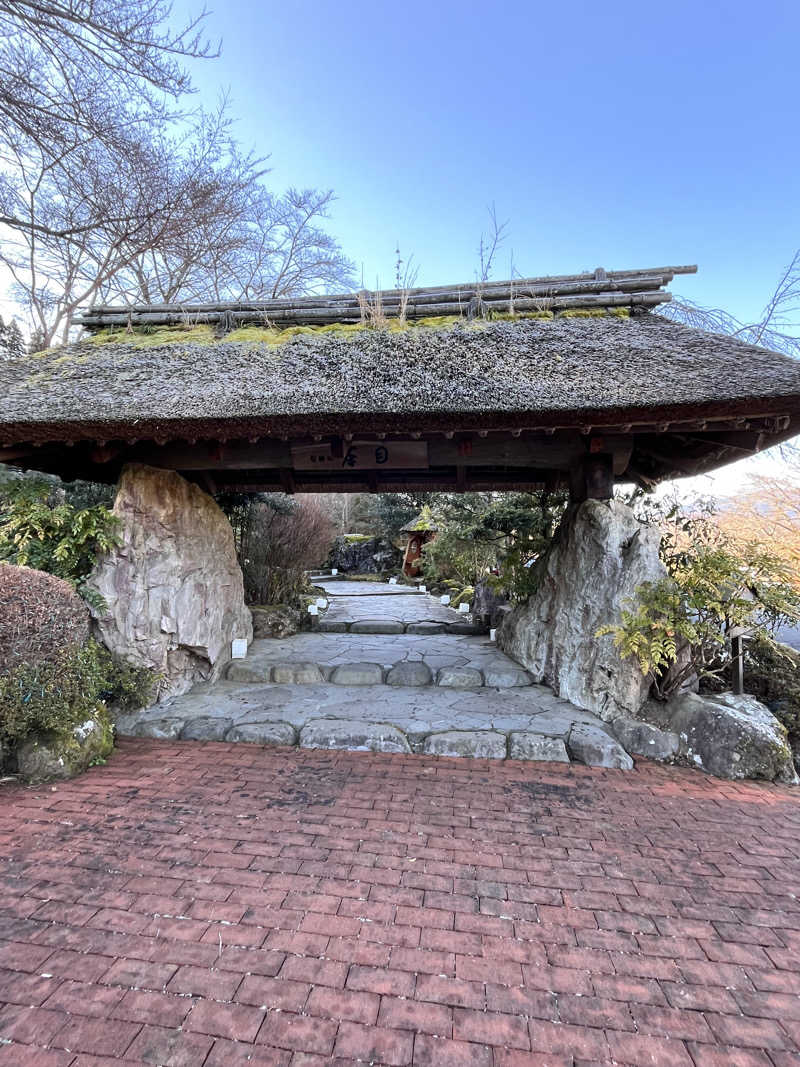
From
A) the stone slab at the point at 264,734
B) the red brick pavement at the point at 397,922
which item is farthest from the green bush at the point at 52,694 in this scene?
the stone slab at the point at 264,734

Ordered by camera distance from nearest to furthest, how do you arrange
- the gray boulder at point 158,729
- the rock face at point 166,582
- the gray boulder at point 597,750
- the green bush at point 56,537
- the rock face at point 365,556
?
the gray boulder at point 597,750
the gray boulder at point 158,729
the green bush at point 56,537
the rock face at point 166,582
the rock face at point 365,556

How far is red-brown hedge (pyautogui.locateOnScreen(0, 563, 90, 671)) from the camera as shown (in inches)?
126

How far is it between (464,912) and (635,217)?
32.5 feet

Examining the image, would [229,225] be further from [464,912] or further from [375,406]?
[464,912]

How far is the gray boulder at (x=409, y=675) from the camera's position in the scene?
509 centimetres

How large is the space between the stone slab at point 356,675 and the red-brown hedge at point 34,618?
244cm

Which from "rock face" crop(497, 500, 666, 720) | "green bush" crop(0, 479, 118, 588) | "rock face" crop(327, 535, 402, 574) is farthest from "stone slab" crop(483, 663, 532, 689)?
"rock face" crop(327, 535, 402, 574)

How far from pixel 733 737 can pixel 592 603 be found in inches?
56.3

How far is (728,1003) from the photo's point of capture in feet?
5.42

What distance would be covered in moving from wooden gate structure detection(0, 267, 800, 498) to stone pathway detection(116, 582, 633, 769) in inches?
82.9

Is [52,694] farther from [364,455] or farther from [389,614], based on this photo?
[389,614]

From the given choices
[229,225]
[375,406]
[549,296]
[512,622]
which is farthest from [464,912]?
[229,225]

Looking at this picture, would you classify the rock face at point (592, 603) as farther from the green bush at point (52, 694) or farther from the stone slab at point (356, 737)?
the green bush at point (52, 694)

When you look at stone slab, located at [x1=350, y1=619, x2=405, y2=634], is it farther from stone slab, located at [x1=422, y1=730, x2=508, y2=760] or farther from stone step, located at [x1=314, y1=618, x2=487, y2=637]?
stone slab, located at [x1=422, y1=730, x2=508, y2=760]
